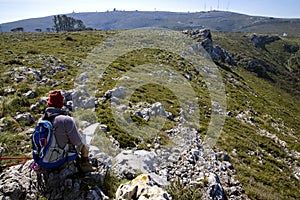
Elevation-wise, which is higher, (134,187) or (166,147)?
(134,187)

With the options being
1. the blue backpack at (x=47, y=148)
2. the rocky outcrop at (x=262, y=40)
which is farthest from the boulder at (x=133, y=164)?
the rocky outcrop at (x=262, y=40)

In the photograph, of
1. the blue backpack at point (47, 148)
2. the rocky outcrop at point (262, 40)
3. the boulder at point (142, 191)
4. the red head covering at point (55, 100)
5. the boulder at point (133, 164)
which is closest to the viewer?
the blue backpack at point (47, 148)

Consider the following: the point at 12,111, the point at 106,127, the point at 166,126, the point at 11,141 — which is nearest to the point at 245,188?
the point at 166,126

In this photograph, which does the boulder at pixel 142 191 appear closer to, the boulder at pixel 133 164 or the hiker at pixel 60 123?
the boulder at pixel 133 164

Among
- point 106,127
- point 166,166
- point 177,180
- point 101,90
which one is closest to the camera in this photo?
point 177,180

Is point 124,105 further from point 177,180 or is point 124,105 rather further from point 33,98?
point 177,180

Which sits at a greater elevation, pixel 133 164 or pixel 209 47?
pixel 133 164

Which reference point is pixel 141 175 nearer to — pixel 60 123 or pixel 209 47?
pixel 60 123

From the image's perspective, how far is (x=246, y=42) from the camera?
164500 millimetres

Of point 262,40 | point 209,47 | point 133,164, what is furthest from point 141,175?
point 262,40

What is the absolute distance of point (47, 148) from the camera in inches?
209

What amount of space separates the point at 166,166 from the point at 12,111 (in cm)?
792

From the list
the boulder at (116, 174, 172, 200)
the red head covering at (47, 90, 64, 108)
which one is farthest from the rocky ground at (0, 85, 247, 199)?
the red head covering at (47, 90, 64, 108)

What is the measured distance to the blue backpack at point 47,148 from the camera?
5.25m
